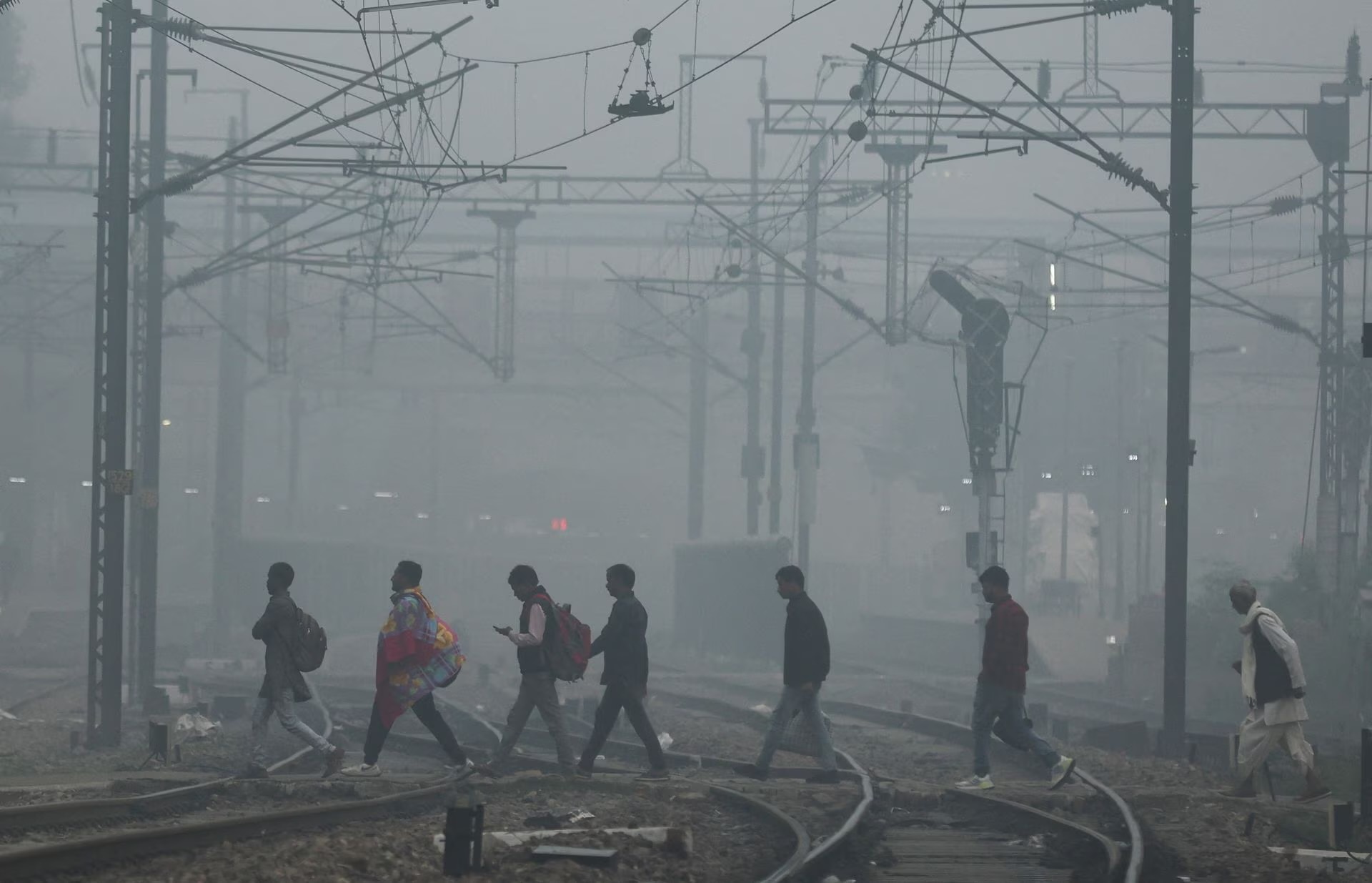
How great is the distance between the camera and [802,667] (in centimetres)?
1378

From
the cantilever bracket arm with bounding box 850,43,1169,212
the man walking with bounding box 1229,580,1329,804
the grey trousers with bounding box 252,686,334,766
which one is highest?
the cantilever bracket arm with bounding box 850,43,1169,212

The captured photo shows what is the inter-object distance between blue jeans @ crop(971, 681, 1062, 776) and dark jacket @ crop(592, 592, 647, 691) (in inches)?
104

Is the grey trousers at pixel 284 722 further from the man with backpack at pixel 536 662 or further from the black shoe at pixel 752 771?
the black shoe at pixel 752 771

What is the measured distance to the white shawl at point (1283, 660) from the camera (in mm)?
12625

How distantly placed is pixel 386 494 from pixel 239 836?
6678 centimetres

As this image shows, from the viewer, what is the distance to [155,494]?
Answer: 2156cm

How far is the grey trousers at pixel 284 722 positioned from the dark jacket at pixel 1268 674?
22.9 feet

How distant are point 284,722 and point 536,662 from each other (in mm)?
2029

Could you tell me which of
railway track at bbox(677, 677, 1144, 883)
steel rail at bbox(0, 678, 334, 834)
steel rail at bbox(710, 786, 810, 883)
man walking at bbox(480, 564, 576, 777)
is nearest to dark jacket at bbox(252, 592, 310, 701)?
steel rail at bbox(0, 678, 334, 834)

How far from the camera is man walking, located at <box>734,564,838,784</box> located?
45.2 feet

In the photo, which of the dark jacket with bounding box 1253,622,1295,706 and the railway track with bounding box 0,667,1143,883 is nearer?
the railway track with bounding box 0,667,1143,883

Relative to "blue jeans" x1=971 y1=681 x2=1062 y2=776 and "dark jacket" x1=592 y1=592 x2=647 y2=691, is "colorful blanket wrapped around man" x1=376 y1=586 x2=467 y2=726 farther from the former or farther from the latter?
"blue jeans" x1=971 y1=681 x2=1062 y2=776

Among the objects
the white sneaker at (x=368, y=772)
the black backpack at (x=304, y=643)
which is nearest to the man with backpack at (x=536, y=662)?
the white sneaker at (x=368, y=772)

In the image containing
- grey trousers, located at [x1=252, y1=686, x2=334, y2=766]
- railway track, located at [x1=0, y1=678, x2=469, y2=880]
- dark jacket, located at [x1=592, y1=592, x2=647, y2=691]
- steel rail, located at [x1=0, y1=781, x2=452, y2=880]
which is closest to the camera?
steel rail, located at [x1=0, y1=781, x2=452, y2=880]
